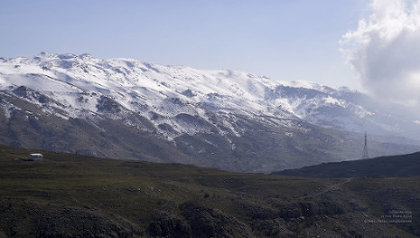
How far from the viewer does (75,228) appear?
12069cm

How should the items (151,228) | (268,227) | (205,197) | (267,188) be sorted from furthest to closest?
1. (267,188)
2. (205,197)
3. (268,227)
4. (151,228)

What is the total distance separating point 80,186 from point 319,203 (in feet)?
240

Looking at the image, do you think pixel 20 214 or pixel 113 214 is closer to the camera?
pixel 20 214

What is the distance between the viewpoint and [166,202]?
482ft

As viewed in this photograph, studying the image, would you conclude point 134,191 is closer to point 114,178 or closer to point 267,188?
point 114,178

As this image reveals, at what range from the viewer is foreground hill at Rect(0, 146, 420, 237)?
123688 millimetres

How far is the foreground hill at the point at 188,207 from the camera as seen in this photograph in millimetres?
123688

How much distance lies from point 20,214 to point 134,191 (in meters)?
37.6

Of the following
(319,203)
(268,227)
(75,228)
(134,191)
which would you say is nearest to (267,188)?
(319,203)

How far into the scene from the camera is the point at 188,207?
147500 millimetres

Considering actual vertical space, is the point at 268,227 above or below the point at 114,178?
below

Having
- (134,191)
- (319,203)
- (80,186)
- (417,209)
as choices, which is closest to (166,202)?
(134,191)

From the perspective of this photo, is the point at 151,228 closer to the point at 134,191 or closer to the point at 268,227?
the point at 134,191

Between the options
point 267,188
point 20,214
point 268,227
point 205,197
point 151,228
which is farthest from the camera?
point 267,188
